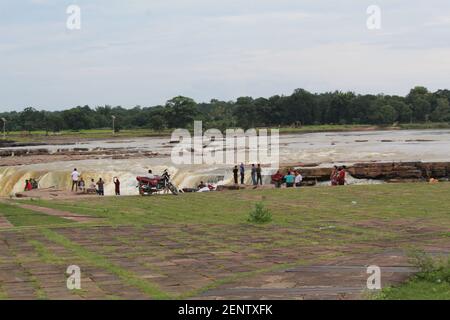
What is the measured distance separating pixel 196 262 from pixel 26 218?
20.0ft

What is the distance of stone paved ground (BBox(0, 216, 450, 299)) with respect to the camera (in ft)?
19.3

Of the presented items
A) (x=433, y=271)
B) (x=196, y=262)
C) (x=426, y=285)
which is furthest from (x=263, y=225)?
(x=426, y=285)

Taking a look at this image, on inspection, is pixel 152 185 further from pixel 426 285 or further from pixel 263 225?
pixel 426 285

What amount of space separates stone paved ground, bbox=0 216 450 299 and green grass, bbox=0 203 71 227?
0.97 metres

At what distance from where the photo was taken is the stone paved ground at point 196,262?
5883mm

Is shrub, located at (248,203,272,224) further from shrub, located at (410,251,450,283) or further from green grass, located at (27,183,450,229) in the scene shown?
shrub, located at (410,251,450,283)

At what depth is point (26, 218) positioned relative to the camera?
1241cm

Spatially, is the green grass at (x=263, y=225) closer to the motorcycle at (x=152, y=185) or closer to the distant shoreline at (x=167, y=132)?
the motorcycle at (x=152, y=185)

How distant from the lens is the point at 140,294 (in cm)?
581

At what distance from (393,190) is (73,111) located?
97.7 m

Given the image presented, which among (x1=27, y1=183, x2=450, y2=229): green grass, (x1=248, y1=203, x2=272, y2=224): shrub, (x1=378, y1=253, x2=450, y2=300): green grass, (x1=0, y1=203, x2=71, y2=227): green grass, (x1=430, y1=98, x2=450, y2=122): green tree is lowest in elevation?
(x1=27, y1=183, x2=450, y2=229): green grass

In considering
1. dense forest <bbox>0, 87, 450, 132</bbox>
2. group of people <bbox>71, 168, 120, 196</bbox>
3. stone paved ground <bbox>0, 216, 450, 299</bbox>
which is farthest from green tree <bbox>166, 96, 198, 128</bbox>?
stone paved ground <bbox>0, 216, 450, 299</bbox>
